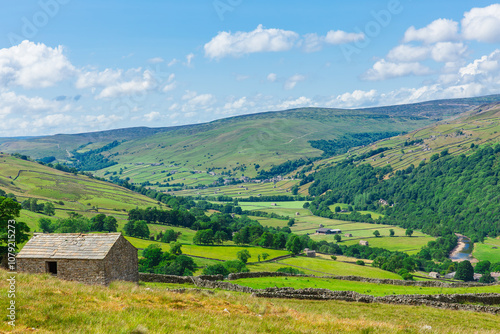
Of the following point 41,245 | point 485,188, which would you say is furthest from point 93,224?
point 485,188

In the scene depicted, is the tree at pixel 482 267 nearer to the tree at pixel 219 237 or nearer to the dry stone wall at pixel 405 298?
the tree at pixel 219 237

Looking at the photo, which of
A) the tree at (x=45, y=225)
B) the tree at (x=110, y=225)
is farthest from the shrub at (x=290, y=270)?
the tree at (x=45, y=225)

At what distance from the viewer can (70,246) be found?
98.8ft

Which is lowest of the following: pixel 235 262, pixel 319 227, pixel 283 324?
pixel 319 227

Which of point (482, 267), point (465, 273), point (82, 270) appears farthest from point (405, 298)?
point (482, 267)

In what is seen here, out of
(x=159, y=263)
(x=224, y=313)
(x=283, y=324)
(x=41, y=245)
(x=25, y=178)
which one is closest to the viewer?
(x=283, y=324)

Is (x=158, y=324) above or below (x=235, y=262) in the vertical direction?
above

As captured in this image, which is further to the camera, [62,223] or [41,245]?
[62,223]

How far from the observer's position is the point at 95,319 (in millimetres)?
16312

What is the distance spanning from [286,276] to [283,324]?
33.8 meters

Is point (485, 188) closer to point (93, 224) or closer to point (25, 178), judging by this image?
point (93, 224)

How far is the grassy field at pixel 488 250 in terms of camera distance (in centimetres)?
12876

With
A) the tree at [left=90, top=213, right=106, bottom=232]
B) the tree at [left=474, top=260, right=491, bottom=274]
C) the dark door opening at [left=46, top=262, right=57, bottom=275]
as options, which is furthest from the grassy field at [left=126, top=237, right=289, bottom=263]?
the dark door opening at [left=46, top=262, right=57, bottom=275]

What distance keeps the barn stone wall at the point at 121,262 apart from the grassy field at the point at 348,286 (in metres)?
13.1
